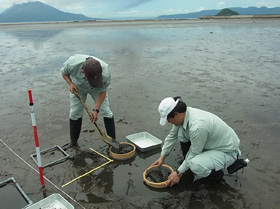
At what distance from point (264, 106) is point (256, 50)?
9.43m

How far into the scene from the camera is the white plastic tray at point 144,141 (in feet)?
14.9

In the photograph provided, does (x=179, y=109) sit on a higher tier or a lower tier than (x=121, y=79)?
higher

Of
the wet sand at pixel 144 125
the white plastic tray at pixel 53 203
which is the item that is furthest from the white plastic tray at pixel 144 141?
the white plastic tray at pixel 53 203

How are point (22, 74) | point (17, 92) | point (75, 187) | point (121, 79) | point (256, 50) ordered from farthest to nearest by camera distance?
point (256, 50), point (22, 74), point (121, 79), point (17, 92), point (75, 187)

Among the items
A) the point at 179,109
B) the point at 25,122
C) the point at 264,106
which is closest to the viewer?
the point at 179,109

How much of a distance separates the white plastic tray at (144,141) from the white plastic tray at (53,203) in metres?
1.71

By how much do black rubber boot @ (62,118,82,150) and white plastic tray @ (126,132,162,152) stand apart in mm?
954

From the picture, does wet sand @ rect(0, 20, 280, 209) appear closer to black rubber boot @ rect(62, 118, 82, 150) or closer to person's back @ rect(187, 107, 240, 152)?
black rubber boot @ rect(62, 118, 82, 150)

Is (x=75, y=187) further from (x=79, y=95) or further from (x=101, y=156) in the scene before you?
(x=79, y=95)

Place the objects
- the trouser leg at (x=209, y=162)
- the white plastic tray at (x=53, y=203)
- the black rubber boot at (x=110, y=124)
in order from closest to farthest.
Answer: the white plastic tray at (x=53, y=203), the trouser leg at (x=209, y=162), the black rubber boot at (x=110, y=124)

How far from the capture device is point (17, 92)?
7988 millimetres

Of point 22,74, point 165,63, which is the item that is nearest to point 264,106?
point 165,63

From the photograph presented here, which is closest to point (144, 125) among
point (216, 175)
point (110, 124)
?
point (110, 124)

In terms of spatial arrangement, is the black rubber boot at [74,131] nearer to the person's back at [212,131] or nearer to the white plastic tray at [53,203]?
the white plastic tray at [53,203]
